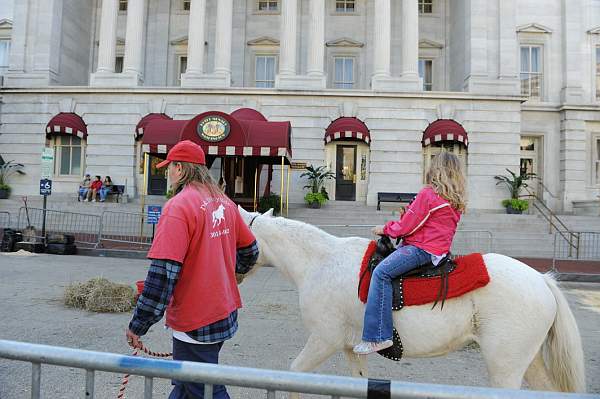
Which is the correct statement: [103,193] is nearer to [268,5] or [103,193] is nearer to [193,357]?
[268,5]

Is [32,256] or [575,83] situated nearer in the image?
[32,256]

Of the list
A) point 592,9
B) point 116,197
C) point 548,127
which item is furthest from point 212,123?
point 592,9

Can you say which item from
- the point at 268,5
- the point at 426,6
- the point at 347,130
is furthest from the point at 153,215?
the point at 426,6

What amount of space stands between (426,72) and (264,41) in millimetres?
11153

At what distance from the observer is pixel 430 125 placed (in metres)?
24.3

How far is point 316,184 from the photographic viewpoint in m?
22.7

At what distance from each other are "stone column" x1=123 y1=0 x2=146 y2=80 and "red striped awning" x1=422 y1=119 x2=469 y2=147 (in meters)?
17.2

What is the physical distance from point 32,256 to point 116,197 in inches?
407

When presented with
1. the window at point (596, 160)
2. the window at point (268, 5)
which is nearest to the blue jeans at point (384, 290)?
the window at point (268, 5)

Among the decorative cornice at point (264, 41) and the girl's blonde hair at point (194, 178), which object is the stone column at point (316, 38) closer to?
the decorative cornice at point (264, 41)

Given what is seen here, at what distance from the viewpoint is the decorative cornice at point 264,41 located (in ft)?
95.6

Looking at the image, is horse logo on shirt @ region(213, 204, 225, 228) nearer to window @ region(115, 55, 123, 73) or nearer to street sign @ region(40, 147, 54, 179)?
street sign @ region(40, 147, 54, 179)

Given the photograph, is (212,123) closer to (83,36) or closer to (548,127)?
(83,36)

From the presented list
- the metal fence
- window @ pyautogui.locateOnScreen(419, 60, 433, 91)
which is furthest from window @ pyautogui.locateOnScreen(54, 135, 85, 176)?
the metal fence
